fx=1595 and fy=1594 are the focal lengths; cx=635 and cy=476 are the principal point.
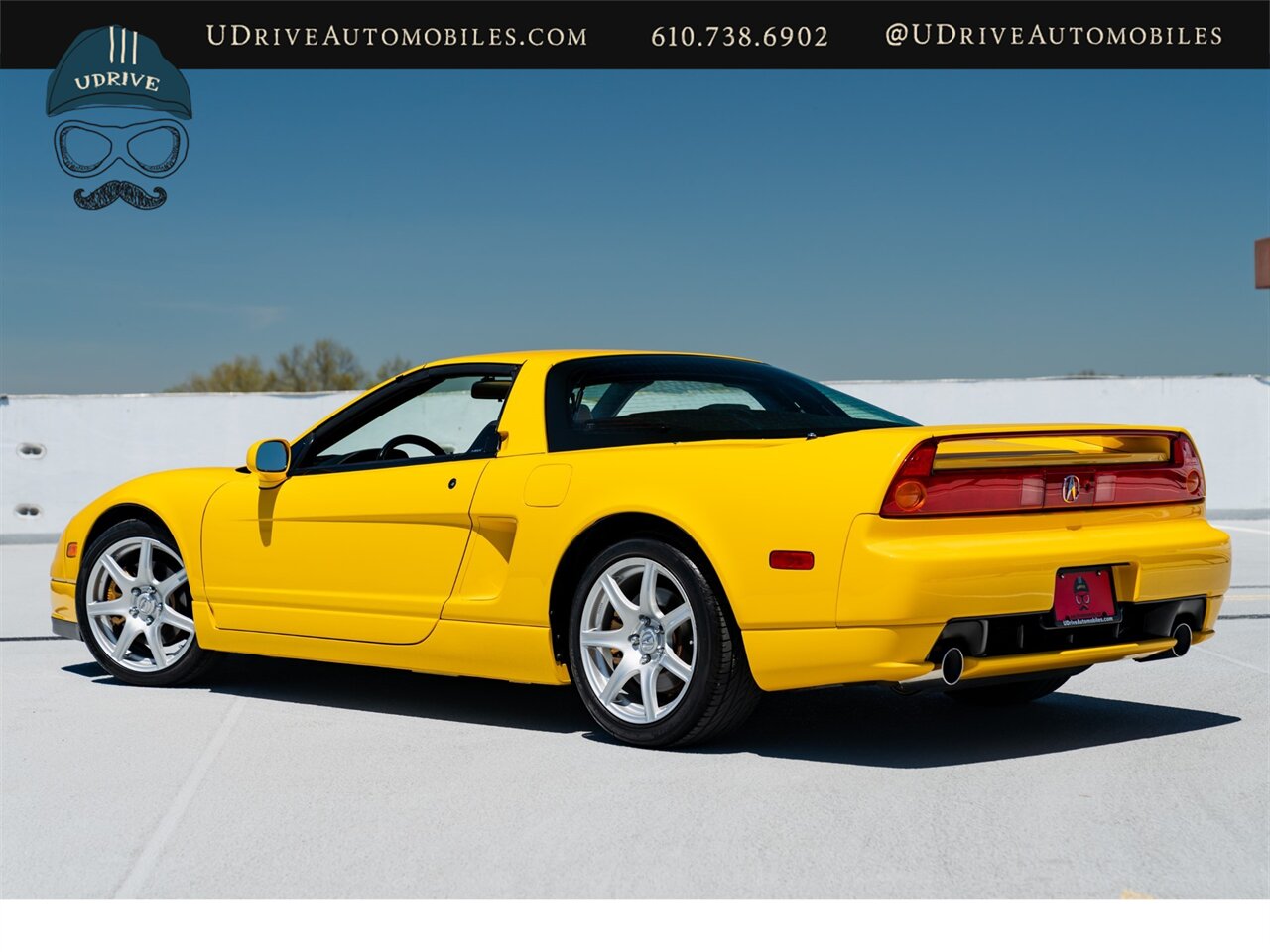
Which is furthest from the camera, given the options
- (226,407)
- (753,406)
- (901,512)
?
(226,407)

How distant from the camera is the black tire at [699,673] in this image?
503 centimetres

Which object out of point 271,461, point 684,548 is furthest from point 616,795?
point 271,461

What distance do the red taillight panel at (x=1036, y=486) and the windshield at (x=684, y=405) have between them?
2.54ft

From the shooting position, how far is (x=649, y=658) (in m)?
Answer: 5.25

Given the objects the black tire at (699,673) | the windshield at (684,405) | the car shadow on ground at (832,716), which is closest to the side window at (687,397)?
the windshield at (684,405)

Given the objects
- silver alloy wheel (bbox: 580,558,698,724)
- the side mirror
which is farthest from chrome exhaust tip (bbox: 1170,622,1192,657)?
the side mirror

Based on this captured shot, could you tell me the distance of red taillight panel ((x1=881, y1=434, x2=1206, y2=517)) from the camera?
15.7 feet

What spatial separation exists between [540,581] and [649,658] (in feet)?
1.72

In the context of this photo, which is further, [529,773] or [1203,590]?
[1203,590]

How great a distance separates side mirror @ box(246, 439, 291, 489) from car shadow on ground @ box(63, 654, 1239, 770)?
911 millimetres

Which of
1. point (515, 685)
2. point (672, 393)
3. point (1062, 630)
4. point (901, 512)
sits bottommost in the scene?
point (515, 685)
